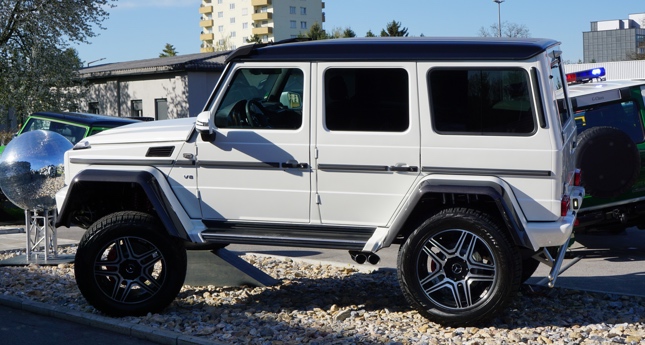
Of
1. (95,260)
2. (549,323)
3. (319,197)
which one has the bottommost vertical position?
(549,323)

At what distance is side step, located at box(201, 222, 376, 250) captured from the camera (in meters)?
7.20

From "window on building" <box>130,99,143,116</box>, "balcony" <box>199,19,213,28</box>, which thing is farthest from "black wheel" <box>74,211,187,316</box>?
"balcony" <box>199,19,213,28</box>

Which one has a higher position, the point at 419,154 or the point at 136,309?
the point at 419,154

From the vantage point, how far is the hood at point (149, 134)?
25.1ft

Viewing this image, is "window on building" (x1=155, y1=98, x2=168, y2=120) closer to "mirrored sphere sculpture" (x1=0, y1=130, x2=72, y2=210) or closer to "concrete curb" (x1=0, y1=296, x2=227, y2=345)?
"mirrored sphere sculpture" (x1=0, y1=130, x2=72, y2=210)

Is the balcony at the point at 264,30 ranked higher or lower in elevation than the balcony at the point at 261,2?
lower

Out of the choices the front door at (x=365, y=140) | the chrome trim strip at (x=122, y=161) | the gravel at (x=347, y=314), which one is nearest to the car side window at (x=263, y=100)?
the front door at (x=365, y=140)

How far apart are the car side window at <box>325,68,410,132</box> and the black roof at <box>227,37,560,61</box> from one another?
134 mm

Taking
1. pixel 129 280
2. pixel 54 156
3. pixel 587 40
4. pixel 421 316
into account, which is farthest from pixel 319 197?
pixel 587 40

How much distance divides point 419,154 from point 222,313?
2300 millimetres

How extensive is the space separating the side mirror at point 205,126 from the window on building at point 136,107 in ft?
95.9

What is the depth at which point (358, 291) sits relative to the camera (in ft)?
28.9

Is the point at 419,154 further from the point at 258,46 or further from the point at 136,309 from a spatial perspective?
the point at 136,309

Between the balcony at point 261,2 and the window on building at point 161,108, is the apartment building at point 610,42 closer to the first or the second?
the balcony at point 261,2
